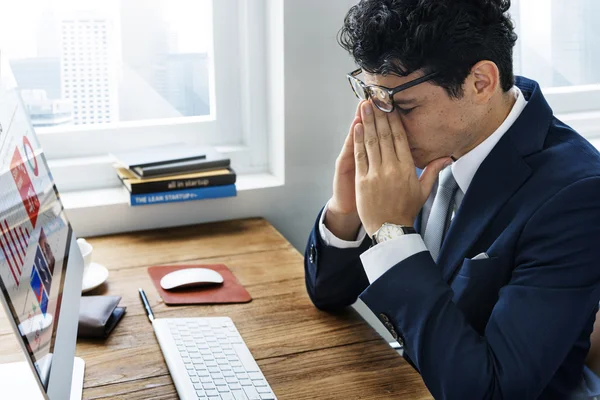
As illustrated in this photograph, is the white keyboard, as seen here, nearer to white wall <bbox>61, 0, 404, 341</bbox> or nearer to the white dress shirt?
the white dress shirt

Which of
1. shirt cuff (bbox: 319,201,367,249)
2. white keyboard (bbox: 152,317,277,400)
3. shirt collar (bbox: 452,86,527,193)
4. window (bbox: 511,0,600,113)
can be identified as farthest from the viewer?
window (bbox: 511,0,600,113)

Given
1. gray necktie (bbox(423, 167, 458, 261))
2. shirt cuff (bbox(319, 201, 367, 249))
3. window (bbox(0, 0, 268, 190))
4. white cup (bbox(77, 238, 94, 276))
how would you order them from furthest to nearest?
window (bbox(0, 0, 268, 190)) < white cup (bbox(77, 238, 94, 276)) < shirt cuff (bbox(319, 201, 367, 249)) < gray necktie (bbox(423, 167, 458, 261))

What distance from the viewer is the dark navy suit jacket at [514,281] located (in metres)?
1.16

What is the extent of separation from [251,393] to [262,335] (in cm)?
24

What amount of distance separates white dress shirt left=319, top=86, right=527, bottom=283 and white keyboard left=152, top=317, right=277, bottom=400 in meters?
0.26

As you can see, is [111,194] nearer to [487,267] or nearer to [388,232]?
[388,232]

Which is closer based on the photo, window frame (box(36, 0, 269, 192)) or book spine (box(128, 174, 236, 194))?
book spine (box(128, 174, 236, 194))

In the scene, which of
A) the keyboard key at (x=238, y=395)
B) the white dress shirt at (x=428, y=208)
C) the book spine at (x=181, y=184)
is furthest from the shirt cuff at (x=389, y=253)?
the book spine at (x=181, y=184)

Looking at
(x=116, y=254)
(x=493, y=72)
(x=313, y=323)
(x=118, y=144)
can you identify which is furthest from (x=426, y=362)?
(x=118, y=144)

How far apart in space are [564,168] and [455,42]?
265mm

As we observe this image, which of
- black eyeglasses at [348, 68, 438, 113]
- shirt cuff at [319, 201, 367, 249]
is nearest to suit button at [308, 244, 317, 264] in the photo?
shirt cuff at [319, 201, 367, 249]

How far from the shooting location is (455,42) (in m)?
1.22

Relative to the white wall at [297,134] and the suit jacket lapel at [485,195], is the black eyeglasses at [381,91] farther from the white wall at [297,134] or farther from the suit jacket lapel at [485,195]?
the white wall at [297,134]

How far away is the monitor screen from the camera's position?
0.95 meters
